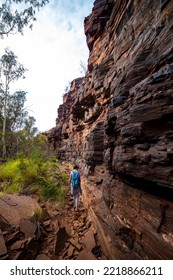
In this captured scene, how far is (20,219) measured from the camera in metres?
4.16

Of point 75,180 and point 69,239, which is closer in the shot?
point 69,239

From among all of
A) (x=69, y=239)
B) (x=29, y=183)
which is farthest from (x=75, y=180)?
(x=69, y=239)

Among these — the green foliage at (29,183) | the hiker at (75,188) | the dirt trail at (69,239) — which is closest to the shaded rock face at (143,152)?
the dirt trail at (69,239)

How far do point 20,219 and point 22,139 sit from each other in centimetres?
1042

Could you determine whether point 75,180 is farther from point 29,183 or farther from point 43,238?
point 43,238

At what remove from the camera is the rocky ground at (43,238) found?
3.42m

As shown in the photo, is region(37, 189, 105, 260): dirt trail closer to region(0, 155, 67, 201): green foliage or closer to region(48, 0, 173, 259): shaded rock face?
region(48, 0, 173, 259): shaded rock face

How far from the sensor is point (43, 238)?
13.4 feet

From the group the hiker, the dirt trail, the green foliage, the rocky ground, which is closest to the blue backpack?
the hiker

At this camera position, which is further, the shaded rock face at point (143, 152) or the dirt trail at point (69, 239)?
the dirt trail at point (69, 239)

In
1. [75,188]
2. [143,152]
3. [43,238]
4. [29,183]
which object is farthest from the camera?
[29,183]

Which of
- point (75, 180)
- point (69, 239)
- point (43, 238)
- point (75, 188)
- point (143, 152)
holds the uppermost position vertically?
point (143, 152)

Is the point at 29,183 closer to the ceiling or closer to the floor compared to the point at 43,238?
closer to the ceiling

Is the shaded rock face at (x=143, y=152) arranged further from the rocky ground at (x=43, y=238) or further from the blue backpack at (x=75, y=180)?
the blue backpack at (x=75, y=180)
